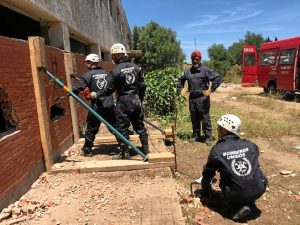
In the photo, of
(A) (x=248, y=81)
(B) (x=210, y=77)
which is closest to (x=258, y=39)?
(A) (x=248, y=81)

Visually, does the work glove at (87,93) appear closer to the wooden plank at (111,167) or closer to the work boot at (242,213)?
the wooden plank at (111,167)

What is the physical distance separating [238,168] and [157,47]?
42982 millimetres

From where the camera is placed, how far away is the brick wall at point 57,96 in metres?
5.95

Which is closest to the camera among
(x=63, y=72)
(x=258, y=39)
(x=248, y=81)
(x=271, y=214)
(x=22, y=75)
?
(x=271, y=214)

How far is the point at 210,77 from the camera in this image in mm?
7301

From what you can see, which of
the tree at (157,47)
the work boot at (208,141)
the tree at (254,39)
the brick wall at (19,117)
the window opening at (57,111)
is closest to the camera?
the brick wall at (19,117)

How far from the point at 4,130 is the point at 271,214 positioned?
11.2ft

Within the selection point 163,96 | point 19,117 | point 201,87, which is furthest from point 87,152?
point 163,96

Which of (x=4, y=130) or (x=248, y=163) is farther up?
(x=4, y=130)

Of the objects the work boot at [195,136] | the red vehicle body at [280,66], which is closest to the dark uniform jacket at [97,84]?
the work boot at [195,136]

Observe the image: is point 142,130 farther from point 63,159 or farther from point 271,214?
point 271,214

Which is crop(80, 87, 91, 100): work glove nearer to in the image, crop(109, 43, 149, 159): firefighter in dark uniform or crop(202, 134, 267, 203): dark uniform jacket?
crop(109, 43, 149, 159): firefighter in dark uniform

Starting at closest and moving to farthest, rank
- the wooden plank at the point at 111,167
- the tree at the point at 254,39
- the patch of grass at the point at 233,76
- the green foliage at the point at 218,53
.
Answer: the wooden plank at the point at 111,167 → the patch of grass at the point at 233,76 → the green foliage at the point at 218,53 → the tree at the point at 254,39

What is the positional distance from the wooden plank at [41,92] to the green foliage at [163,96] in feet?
19.7
